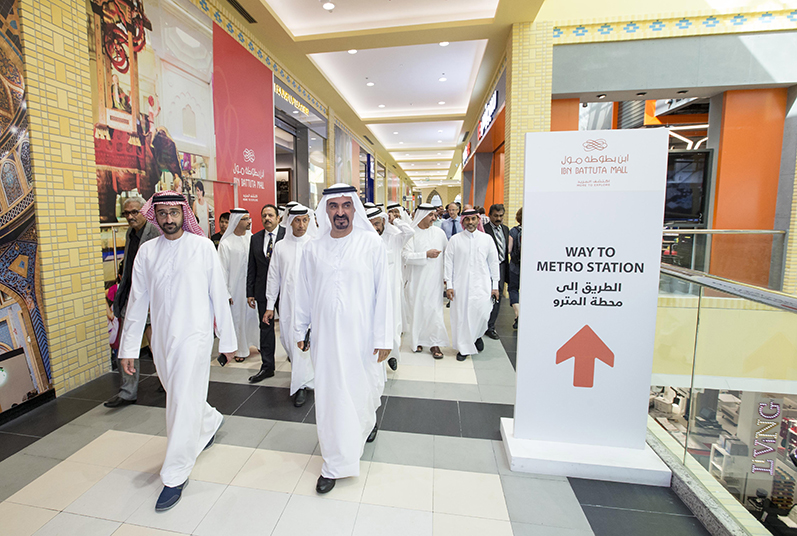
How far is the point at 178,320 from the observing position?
2.21 m

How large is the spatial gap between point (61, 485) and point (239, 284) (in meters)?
2.33

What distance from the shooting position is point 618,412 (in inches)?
93.5

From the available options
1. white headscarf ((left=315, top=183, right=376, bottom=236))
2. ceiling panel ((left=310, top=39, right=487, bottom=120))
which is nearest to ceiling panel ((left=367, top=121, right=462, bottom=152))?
ceiling panel ((left=310, top=39, right=487, bottom=120))

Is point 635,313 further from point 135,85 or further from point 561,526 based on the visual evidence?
point 135,85

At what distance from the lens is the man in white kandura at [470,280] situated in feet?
13.8

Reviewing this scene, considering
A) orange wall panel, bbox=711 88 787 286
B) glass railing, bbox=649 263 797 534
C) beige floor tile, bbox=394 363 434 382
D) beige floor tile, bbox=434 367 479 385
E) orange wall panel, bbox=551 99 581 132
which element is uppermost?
orange wall panel, bbox=551 99 581 132

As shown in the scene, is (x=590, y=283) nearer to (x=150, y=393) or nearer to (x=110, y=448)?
(x=110, y=448)

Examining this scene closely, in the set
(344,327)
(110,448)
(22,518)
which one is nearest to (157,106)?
(110,448)

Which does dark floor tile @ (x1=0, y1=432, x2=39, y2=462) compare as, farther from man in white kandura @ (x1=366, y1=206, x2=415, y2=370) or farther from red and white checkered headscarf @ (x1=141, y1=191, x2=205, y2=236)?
man in white kandura @ (x1=366, y1=206, x2=415, y2=370)

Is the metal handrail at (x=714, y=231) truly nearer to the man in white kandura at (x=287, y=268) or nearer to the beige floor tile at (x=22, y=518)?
the man in white kandura at (x=287, y=268)

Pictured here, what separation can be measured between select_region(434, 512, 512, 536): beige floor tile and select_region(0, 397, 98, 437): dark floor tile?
2846mm

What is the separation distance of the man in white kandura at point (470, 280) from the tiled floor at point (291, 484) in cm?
106

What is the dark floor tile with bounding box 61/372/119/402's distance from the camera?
10.8 feet

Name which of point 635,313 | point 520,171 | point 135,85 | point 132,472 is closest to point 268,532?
point 132,472
